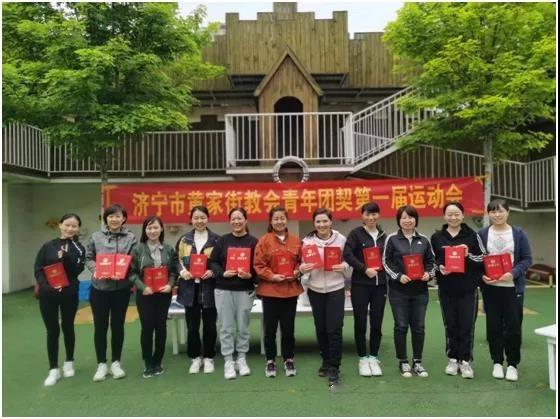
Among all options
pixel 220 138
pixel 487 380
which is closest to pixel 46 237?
pixel 220 138

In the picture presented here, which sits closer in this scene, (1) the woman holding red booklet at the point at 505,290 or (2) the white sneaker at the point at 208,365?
(1) the woman holding red booklet at the point at 505,290

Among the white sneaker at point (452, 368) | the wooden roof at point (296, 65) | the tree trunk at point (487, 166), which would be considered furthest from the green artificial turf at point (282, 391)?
the wooden roof at point (296, 65)

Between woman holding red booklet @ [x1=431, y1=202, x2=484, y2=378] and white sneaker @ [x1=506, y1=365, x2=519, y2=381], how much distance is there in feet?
1.05

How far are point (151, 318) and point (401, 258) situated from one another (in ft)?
8.30

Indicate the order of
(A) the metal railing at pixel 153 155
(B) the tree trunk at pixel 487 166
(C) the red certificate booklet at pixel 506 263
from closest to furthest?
(C) the red certificate booklet at pixel 506 263, (B) the tree trunk at pixel 487 166, (A) the metal railing at pixel 153 155

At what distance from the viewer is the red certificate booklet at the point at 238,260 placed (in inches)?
170

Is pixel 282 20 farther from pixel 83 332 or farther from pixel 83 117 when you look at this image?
pixel 83 332

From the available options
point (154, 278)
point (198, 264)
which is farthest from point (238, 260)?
point (154, 278)

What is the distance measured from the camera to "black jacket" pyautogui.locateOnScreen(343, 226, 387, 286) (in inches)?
170

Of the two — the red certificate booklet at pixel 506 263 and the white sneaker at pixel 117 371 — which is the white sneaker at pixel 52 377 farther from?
the red certificate booklet at pixel 506 263

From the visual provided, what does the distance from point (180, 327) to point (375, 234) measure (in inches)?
117

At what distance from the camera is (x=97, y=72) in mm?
7070

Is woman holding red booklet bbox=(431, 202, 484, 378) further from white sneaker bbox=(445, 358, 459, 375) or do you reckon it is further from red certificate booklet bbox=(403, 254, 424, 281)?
red certificate booklet bbox=(403, 254, 424, 281)

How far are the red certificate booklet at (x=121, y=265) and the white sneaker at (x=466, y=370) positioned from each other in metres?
3.42
